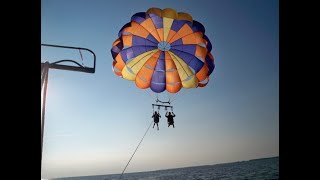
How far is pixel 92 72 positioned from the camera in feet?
15.9

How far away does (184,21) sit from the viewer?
14.0 m
